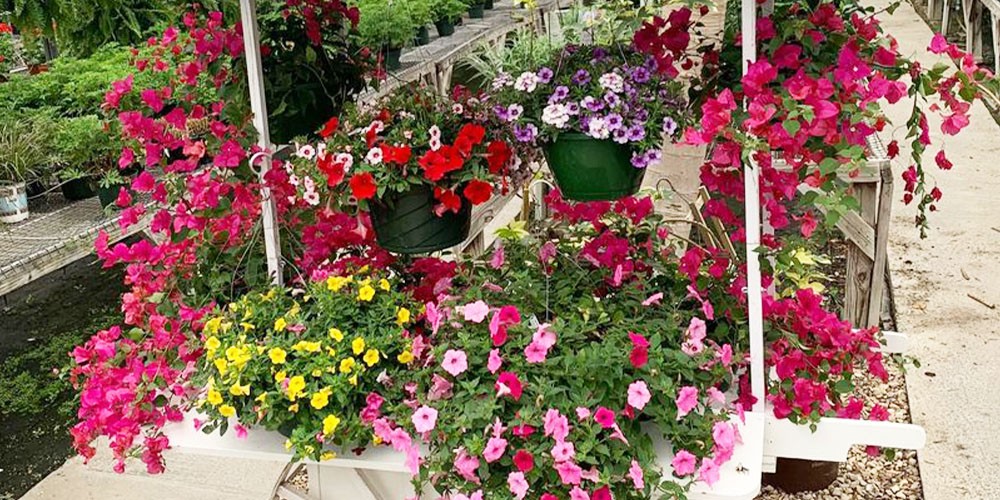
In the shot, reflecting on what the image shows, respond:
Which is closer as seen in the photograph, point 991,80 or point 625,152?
point 991,80

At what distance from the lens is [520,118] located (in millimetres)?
1438

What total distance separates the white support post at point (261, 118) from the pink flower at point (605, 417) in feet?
2.12

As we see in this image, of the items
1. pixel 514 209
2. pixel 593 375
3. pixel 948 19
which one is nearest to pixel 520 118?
pixel 593 375

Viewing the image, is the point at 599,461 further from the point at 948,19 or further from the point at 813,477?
the point at 948,19

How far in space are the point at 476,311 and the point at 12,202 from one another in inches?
104

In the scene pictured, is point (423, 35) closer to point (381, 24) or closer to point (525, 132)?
point (381, 24)

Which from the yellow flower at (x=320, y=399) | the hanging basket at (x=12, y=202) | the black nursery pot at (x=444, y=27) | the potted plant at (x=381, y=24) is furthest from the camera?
the black nursery pot at (x=444, y=27)

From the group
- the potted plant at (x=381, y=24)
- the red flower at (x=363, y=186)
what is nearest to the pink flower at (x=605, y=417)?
the red flower at (x=363, y=186)

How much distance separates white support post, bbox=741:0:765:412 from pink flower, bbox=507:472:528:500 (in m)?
0.38

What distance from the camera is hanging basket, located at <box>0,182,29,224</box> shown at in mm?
3408

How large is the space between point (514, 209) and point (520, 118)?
11.1 feet

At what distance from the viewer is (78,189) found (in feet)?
12.2

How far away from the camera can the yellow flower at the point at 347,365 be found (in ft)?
4.52

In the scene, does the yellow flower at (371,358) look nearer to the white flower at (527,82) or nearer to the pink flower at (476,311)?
the pink flower at (476,311)
